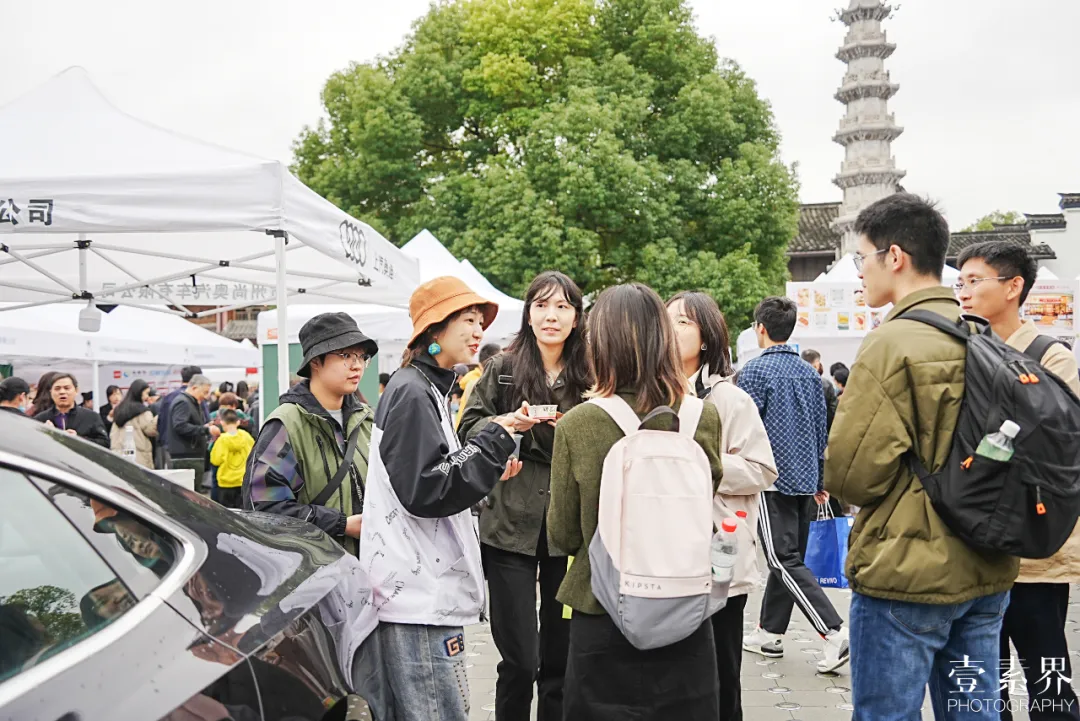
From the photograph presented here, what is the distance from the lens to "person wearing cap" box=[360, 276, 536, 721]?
8.63ft

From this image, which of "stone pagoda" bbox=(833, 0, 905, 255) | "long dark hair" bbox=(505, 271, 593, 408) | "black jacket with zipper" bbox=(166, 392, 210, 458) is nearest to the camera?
"long dark hair" bbox=(505, 271, 593, 408)

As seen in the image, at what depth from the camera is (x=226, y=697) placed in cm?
175

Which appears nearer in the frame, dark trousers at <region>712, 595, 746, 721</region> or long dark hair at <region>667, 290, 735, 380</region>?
dark trousers at <region>712, 595, 746, 721</region>

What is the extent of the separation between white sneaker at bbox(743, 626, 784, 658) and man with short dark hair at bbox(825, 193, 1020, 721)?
2801mm

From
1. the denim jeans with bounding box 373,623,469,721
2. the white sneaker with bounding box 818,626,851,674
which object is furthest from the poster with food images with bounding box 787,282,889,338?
the denim jeans with bounding box 373,623,469,721

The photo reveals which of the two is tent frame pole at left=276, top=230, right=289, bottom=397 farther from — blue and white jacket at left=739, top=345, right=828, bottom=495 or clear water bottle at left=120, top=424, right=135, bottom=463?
clear water bottle at left=120, top=424, right=135, bottom=463

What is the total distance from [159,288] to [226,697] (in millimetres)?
8120

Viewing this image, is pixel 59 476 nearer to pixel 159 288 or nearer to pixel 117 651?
pixel 117 651

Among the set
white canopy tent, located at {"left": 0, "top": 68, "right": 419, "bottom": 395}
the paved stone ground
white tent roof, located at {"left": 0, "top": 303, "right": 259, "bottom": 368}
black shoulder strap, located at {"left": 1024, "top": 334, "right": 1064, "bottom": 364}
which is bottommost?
the paved stone ground

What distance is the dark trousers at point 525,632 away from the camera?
11.7 feet

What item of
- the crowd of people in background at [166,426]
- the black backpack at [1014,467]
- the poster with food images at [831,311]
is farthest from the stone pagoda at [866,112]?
the black backpack at [1014,467]

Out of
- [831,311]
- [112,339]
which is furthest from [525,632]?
[112,339]

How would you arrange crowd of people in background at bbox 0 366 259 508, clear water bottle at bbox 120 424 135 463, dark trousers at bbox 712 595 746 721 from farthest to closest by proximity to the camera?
clear water bottle at bbox 120 424 135 463 < crowd of people in background at bbox 0 366 259 508 < dark trousers at bbox 712 595 746 721

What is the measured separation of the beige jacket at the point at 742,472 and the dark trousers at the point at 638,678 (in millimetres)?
933
